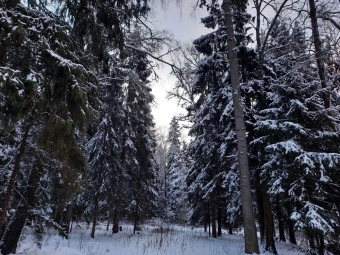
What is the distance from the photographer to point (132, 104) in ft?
47.5

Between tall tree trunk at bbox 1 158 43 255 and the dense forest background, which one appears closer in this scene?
the dense forest background

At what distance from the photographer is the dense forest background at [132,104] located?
3.73 metres

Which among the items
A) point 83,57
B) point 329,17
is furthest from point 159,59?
point 329,17

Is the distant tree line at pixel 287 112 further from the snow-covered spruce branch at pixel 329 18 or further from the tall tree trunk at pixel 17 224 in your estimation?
the tall tree trunk at pixel 17 224

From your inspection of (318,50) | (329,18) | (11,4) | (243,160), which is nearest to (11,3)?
(11,4)

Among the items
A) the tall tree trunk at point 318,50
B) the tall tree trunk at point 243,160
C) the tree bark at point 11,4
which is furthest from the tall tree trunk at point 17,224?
the tall tree trunk at point 318,50

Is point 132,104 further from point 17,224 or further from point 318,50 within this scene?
point 318,50

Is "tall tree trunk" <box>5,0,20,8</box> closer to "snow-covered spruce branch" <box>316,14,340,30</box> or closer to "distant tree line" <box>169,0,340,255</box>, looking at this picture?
"distant tree line" <box>169,0,340,255</box>

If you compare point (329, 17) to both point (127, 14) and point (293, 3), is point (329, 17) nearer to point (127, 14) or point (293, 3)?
point (293, 3)

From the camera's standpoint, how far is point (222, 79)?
11.4 m

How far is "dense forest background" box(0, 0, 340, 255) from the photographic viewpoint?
3.73 metres

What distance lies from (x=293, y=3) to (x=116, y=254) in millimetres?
10479

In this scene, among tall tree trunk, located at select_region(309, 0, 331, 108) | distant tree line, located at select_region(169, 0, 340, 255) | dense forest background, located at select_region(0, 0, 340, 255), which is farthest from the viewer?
tall tree trunk, located at select_region(309, 0, 331, 108)

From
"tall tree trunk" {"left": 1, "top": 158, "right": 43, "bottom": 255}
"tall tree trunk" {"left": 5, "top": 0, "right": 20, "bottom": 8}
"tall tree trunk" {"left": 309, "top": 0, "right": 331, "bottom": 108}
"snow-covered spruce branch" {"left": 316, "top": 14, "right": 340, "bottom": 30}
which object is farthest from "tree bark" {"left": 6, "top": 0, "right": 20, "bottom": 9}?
"snow-covered spruce branch" {"left": 316, "top": 14, "right": 340, "bottom": 30}
